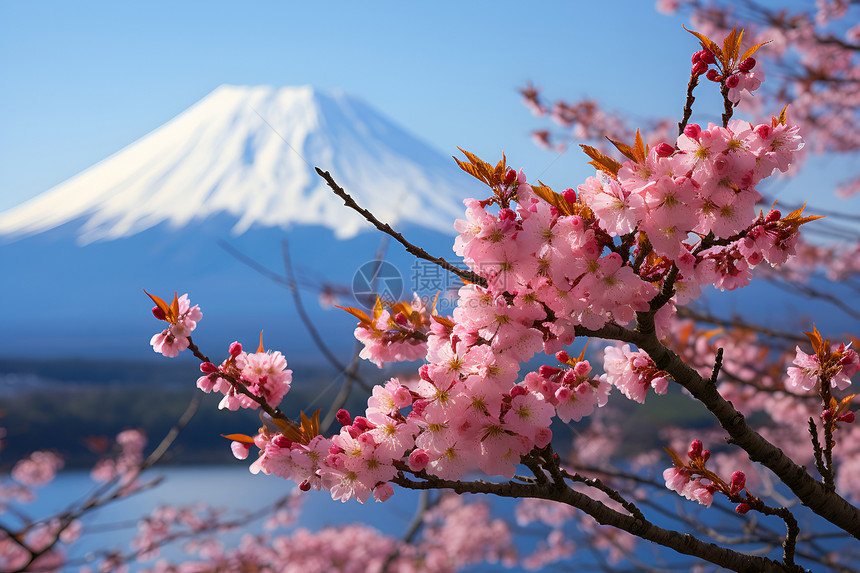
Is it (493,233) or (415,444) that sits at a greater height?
(493,233)

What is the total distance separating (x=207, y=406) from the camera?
637 centimetres

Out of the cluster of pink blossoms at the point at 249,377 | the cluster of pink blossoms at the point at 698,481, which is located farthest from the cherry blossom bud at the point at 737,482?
the cluster of pink blossoms at the point at 249,377

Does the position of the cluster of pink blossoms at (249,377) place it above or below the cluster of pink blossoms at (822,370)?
below

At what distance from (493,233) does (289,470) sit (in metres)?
0.40

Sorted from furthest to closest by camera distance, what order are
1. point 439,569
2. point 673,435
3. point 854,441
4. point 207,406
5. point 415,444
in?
point 207,406 → point 439,569 → point 673,435 → point 854,441 → point 415,444

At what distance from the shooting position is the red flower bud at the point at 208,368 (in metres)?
0.82

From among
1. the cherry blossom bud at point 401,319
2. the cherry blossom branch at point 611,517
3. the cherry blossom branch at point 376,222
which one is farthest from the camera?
the cherry blossom bud at point 401,319

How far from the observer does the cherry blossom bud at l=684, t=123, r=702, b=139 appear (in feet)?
2.13

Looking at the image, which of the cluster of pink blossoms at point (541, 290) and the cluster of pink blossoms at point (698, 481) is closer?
the cluster of pink blossoms at point (541, 290)

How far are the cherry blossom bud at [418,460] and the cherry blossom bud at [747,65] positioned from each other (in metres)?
0.61

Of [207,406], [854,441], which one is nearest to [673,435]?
[854,441]

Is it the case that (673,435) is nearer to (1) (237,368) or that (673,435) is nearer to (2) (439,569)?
(2) (439,569)

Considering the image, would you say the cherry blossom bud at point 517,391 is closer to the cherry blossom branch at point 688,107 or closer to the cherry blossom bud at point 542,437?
the cherry blossom bud at point 542,437

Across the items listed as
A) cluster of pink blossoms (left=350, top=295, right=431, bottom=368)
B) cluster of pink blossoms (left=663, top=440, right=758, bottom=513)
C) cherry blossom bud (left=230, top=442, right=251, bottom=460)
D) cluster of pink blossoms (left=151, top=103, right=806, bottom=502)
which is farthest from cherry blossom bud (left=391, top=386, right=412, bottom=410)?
cluster of pink blossoms (left=663, top=440, right=758, bottom=513)
